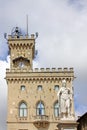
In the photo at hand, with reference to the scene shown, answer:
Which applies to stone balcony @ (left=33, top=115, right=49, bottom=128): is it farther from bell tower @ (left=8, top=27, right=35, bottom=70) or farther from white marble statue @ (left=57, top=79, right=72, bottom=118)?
white marble statue @ (left=57, top=79, right=72, bottom=118)

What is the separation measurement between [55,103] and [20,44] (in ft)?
42.9

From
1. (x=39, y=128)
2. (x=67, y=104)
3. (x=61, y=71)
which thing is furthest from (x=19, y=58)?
(x=67, y=104)

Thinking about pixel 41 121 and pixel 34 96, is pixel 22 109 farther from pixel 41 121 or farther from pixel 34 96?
pixel 41 121

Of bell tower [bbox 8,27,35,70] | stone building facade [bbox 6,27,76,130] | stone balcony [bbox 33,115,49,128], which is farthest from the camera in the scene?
bell tower [bbox 8,27,35,70]

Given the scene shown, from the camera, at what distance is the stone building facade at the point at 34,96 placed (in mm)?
67688

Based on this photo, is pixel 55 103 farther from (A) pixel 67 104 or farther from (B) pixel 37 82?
(A) pixel 67 104

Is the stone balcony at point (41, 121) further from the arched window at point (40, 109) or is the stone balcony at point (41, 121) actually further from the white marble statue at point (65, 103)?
the white marble statue at point (65, 103)

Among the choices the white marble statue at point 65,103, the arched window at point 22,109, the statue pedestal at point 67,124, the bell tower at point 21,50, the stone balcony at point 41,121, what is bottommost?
the statue pedestal at point 67,124

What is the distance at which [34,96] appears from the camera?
69.3 m

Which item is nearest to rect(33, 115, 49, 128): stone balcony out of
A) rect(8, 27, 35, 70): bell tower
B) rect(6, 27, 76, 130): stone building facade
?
rect(6, 27, 76, 130): stone building facade

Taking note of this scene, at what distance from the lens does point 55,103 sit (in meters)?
68.9

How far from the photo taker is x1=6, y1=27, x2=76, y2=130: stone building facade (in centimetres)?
6769

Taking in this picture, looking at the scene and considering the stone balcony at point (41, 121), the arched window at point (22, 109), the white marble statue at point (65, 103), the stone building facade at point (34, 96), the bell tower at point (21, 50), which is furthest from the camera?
the bell tower at point (21, 50)

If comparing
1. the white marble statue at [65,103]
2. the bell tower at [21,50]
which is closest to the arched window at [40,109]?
the bell tower at [21,50]
